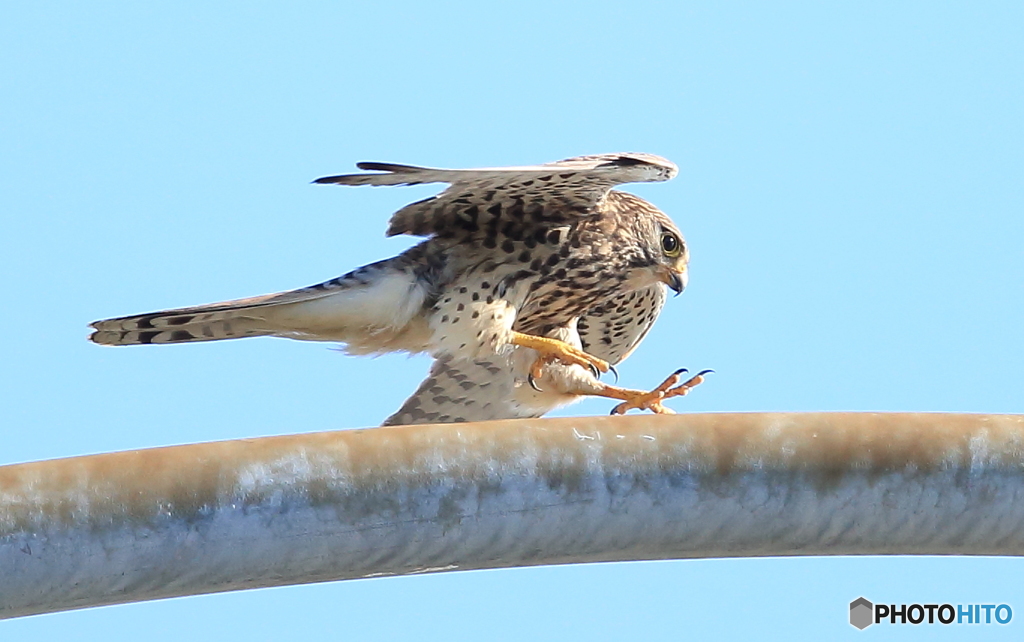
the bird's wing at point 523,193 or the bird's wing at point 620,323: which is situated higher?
the bird's wing at point 523,193

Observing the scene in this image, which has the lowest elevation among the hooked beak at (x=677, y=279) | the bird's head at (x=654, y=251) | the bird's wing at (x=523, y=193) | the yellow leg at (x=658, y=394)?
the yellow leg at (x=658, y=394)

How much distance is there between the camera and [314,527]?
77.6 inches

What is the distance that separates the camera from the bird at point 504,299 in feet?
15.3

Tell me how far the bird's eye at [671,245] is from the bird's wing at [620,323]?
23cm

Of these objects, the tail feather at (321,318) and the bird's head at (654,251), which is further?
the bird's head at (654,251)

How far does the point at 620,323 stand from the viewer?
5.50m

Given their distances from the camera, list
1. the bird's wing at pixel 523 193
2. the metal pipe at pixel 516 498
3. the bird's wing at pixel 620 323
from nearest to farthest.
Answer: the metal pipe at pixel 516 498 < the bird's wing at pixel 523 193 < the bird's wing at pixel 620 323

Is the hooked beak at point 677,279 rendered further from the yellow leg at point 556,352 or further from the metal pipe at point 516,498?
the metal pipe at point 516,498

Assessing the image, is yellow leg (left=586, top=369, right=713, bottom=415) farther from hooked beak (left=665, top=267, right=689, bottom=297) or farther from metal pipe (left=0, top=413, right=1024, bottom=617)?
metal pipe (left=0, top=413, right=1024, bottom=617)

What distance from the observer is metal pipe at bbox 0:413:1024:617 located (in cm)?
191

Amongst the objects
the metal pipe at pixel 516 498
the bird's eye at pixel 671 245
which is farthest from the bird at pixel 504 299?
the metal pipe at pixel 516 498

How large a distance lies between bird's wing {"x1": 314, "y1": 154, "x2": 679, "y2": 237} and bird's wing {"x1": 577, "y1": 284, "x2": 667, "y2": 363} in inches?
18.2

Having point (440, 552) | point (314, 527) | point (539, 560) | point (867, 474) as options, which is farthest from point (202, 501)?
point (867, 474)

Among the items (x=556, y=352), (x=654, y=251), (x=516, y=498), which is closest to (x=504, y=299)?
(x=556, y=352)
